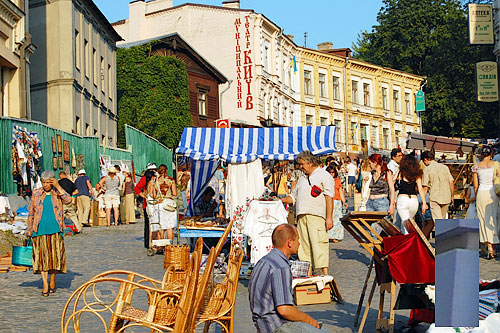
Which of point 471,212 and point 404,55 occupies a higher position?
point 404,55

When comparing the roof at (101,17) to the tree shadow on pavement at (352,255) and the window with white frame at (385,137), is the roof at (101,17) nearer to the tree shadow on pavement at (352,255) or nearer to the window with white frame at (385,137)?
the tree shadow on pavement at (352,255)

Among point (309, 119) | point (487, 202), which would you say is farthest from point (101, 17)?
point (309, 119)

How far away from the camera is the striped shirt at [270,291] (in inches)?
205

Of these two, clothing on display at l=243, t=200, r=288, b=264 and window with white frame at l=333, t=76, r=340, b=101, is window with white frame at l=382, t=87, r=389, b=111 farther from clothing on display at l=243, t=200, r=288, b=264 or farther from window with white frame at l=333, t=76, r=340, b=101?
clothing on display at l=243, t=200, r=288, b=264

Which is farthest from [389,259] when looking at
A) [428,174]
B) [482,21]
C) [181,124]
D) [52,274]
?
[181,124]

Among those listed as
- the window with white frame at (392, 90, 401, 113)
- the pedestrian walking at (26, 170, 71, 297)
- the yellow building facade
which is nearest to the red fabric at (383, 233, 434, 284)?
the pedestrian walking at (26, 170, 71, 297)

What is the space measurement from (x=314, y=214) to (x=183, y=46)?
3408 centimetres

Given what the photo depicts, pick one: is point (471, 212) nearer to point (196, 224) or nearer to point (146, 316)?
point (196, 224)

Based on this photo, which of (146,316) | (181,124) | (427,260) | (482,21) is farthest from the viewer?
(181,124)

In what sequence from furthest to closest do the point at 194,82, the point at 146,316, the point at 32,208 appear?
1. the point at 194,82
2. the point at 32,208
3. the point at 146,316

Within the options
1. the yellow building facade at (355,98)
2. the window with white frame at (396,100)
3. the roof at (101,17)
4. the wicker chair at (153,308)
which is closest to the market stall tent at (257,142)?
the wicker chair at (153,308)

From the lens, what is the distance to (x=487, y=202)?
12555 mm

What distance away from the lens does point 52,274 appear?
1053 centimetres

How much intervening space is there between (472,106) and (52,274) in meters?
51.5
